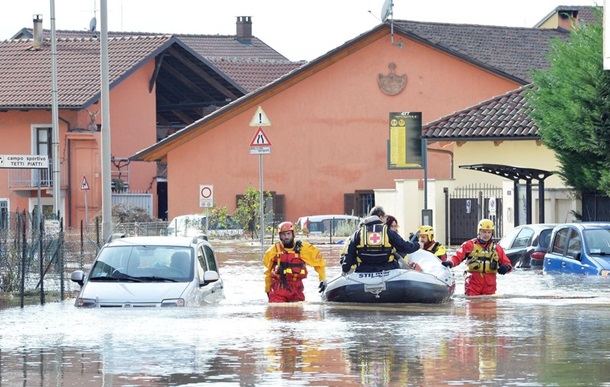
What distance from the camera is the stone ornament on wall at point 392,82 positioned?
5850 centimetres

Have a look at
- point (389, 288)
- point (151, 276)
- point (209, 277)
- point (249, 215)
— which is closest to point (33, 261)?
point (151, 276)

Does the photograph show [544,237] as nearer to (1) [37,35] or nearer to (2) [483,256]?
(2) [483,256]

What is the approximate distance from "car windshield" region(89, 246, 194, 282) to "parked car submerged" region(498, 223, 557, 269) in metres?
→ 10.7

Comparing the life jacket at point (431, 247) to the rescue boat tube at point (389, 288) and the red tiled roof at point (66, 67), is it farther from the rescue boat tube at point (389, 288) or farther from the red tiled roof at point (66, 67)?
the red tiled roof at point (66, 67)

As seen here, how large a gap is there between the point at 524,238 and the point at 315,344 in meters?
16.5

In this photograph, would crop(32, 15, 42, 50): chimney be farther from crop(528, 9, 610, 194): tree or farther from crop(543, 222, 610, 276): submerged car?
crop(543, 222, 610, 276): submerged car

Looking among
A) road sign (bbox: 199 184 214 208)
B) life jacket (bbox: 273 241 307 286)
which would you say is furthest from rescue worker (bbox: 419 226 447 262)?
road sign (bbox: 199 184 214 208)

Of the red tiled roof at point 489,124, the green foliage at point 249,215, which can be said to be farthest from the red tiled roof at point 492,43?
the green foliage at point 249,215

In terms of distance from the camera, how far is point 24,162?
104 ft

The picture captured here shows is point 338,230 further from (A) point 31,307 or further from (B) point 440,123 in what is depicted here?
Answer: (A) point 31,307

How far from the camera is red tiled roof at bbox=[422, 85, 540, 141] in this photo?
45.8m

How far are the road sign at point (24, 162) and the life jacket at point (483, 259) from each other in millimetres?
12120

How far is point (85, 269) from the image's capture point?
1182 inches

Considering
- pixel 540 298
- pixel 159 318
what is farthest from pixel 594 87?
pixel 159 318
